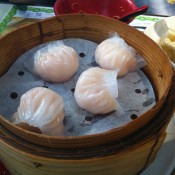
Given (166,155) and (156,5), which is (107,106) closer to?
(166,155)

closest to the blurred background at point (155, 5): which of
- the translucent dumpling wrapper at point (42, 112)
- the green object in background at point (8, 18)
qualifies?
the green object in background at point (8, 18)

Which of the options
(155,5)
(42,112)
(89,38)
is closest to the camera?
(42,112)

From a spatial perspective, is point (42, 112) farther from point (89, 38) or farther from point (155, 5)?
point (155, 5)

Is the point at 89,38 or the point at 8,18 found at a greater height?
the point at 89,38

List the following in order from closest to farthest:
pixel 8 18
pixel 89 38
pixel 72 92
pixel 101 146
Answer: pixel 101 146 < pixel 72 92 < pixel 89 38 < pixel 8 18

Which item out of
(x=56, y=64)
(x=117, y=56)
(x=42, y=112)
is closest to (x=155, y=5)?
(x=117, y=56)

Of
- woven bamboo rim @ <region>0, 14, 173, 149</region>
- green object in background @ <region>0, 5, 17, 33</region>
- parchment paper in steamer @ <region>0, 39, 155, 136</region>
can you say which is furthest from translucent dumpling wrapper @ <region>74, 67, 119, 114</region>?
green object in background @ <region>0, 5, 17, 33</region>

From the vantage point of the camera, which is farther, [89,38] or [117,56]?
[89,38]
